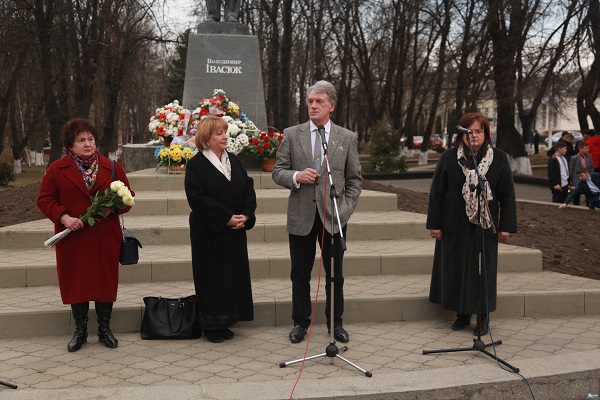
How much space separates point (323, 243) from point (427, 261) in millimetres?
2126

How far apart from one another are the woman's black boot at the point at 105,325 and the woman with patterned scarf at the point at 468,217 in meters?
2.69

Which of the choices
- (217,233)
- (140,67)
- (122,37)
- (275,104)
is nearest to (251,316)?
(217,233)

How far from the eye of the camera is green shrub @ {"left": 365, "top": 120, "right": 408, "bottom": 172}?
27.1 m

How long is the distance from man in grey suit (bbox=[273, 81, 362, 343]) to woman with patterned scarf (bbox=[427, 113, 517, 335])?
2.59 feet

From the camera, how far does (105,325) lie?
5.87 metres

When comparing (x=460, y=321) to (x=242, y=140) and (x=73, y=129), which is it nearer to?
(x=73, y=129)

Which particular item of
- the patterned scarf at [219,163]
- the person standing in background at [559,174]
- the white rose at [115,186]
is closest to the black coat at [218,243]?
the patterned scarf at [219,163]

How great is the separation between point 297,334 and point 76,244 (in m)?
1.86

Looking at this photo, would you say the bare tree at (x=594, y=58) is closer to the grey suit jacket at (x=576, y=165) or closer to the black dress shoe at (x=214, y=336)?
the grey suit jacket at (x=576, y=165)

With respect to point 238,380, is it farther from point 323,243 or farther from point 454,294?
point 454,294

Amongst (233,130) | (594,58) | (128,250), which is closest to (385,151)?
(594,58)

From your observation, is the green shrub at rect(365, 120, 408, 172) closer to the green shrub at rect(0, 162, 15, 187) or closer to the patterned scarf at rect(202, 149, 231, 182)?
the green shrub at rect(0, 162, 15, 187)

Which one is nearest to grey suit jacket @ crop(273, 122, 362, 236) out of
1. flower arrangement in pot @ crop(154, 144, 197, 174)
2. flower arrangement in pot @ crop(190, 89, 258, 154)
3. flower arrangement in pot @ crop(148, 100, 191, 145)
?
flower arrangement in pot @ crop(154, 144, 197, 174)

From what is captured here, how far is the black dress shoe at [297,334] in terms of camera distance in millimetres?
5941
